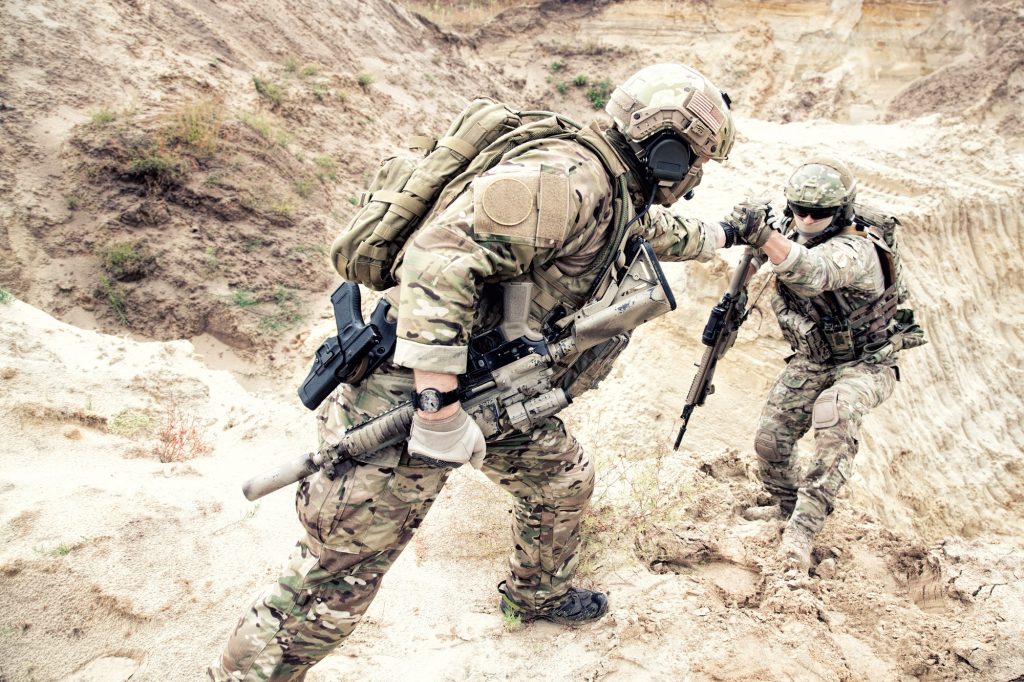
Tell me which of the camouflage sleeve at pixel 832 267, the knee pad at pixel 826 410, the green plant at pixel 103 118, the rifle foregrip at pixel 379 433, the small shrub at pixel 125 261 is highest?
the camouflage sleeve at pixel 832 267

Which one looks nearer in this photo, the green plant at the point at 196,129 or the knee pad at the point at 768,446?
the knee pad at the point at 768,446

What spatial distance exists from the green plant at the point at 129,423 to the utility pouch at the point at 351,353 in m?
2.50

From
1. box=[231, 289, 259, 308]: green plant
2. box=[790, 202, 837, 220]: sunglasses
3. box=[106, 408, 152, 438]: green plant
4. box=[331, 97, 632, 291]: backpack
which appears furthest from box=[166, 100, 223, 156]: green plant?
box=[790, 202, 837, 220]: sunglasses

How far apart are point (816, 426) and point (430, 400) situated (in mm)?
2414

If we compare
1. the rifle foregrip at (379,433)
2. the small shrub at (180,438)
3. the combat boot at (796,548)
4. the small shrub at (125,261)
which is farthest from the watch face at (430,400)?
the small shrub at (125,261)

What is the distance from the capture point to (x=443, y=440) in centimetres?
217

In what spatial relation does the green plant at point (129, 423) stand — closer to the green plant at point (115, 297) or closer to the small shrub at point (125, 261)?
the green plant at point (115, 297)

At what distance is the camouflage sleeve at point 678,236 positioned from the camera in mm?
3049

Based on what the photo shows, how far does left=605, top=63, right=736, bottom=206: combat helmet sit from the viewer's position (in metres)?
2.39

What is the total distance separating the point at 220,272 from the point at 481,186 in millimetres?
5817

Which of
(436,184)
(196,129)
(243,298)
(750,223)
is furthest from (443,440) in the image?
(196,129)

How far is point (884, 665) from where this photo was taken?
114 inches

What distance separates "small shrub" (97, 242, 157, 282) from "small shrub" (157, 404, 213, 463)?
2.58 m

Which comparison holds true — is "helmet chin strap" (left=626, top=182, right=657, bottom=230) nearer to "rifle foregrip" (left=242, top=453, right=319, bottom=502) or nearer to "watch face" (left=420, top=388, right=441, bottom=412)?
"watch face" (left=420, top=388, right=441, bottom=412)
